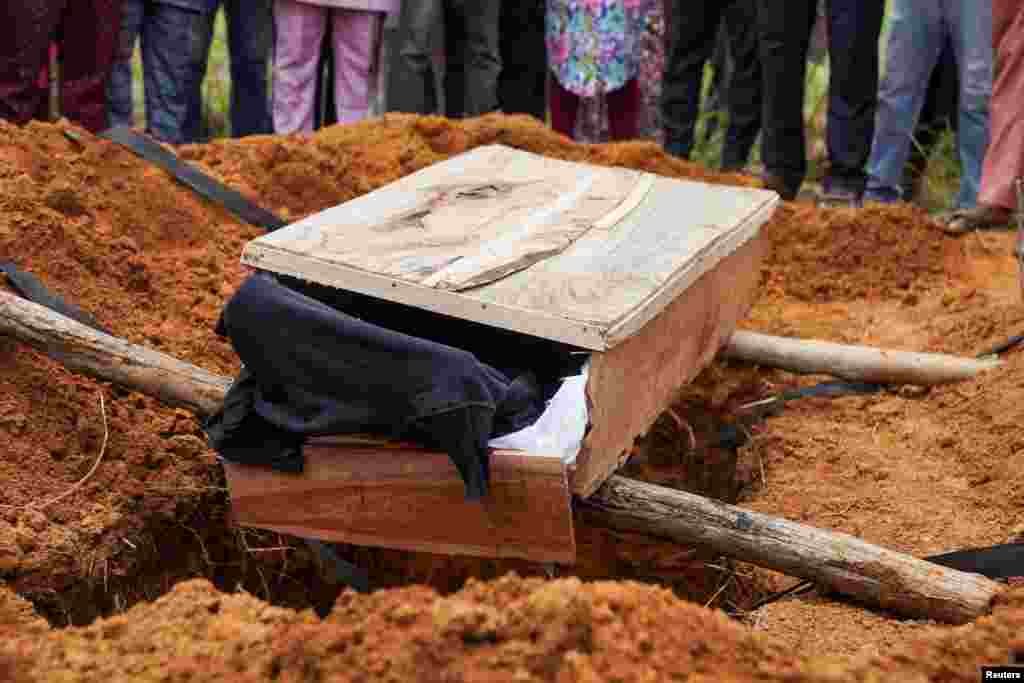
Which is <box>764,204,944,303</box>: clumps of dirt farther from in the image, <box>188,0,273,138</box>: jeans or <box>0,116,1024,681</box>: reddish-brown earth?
<box>188,0,273,138</box>: jeans

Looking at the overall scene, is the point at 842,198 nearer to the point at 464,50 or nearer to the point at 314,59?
the point at 464,50

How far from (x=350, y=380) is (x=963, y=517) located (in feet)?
6.39

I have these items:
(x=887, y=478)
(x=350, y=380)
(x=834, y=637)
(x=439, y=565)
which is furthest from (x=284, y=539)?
(x=887, y=478)

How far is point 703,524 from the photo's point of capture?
3404mm

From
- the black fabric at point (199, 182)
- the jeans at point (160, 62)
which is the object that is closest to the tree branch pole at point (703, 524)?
the black fabric at point (199, 182)

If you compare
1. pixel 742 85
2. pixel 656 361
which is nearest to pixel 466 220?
pixel 656 361

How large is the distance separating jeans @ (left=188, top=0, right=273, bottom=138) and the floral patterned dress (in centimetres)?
157

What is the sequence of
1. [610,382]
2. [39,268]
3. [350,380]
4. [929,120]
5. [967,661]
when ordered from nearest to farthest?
[967,661], [350,380], [610,382], [39,268], [929,120]

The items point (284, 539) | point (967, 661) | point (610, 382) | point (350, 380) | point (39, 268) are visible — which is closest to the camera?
point (967, 661)

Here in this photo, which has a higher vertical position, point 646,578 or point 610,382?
point 610,382

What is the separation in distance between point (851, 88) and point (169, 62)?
3.54m

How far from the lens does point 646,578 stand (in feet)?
13.9

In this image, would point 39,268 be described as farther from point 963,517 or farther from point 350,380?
point 963,517

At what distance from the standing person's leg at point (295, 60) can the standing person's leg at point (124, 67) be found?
72 centimetres
